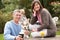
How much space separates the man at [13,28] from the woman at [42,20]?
1.48 m

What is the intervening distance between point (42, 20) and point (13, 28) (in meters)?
1.69

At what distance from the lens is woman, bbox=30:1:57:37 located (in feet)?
17.6

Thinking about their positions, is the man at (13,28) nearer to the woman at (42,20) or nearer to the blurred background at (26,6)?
the woman at (42,20)

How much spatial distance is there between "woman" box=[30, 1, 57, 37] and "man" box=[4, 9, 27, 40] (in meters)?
1.48

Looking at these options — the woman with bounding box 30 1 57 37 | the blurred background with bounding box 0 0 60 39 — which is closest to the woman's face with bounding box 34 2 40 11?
the woman with bounding box 30 1 57 37

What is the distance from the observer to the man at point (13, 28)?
3.73 metres

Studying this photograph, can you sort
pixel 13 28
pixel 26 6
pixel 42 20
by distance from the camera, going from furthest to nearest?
pixel 26 6, pixel 42 20, pixel 13 28

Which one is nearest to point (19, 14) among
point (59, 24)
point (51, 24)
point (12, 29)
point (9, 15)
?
point (12, 29)

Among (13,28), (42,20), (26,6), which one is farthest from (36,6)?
(26,6)

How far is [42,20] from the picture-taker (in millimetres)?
5480

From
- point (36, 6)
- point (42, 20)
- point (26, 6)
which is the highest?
point (26, 6)

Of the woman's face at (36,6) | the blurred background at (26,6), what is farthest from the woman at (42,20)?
the blurred background at (26,6)

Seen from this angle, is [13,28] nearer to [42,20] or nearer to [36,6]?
[36,6]

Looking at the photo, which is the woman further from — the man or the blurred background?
the blurred background
